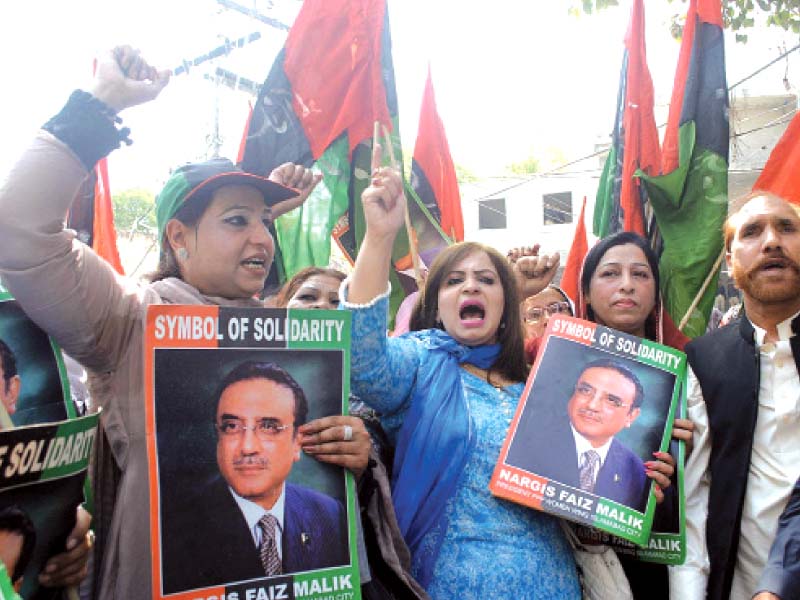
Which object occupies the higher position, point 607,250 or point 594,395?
point 607,250

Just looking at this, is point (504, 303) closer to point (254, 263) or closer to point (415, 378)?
point (415, 378)

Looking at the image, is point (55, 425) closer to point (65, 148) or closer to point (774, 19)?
point (65, 148)

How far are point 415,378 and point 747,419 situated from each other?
1038 mm

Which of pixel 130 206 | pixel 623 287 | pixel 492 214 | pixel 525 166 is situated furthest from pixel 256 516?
pixel 130 206

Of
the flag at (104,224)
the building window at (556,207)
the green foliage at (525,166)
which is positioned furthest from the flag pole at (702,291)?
the green foliage at (525,166)

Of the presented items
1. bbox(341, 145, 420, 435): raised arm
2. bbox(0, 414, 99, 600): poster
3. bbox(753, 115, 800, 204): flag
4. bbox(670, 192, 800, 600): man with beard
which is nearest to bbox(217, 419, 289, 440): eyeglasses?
bbox(0, 414, 99, 600): poster

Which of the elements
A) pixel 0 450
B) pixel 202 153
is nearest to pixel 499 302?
pixel 0 450

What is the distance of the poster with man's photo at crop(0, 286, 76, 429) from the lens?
141 centimetres

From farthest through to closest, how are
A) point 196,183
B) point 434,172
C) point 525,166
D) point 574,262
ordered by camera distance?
1. point 525,166
2. point 574,262
3. point 434,172
4. point 196,183

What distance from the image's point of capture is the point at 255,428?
1.52m

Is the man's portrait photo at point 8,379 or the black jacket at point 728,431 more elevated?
the man's portrait photo at point 8,379

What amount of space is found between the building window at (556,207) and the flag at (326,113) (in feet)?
68.5

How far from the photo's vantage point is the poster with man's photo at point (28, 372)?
4.62 feet

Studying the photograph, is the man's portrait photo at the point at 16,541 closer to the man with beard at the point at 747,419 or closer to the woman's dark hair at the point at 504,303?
the woman's dark hair at the point at 504,303
